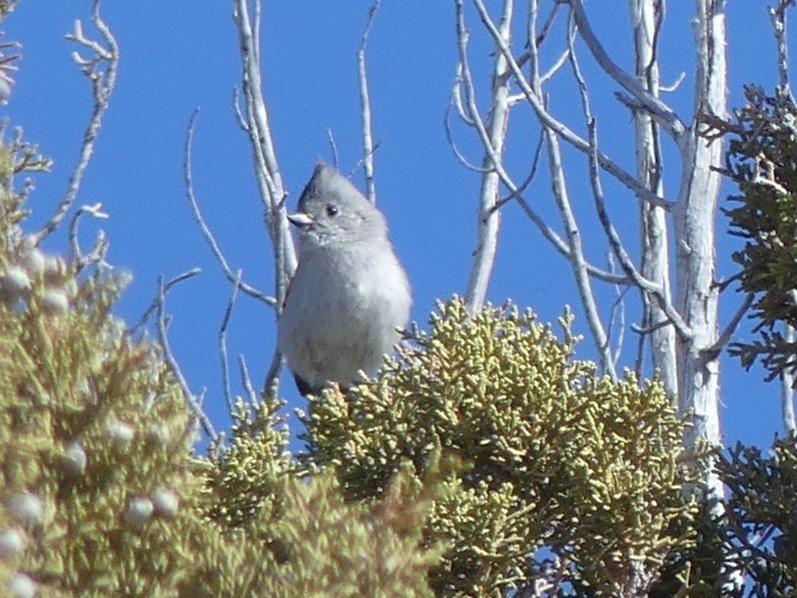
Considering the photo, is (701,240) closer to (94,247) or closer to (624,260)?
(624,260)

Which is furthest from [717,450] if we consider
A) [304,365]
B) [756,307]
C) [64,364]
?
[304,365]

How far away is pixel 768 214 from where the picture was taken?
2.85 meters

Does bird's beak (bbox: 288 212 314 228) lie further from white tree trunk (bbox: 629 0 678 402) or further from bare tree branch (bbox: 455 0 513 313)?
white tree trunk (bbox: 629 0 678 402)

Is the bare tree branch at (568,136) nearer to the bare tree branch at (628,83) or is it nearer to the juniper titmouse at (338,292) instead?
the bare tree branch at (628,83)

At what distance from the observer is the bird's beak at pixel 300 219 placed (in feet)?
19.0

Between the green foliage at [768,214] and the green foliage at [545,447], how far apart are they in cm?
30

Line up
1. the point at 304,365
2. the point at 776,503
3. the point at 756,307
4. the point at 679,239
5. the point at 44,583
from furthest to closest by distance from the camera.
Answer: the point at 304,365 → the point at 679,239 → the point at 756,307 → the point at 776,503 → the point at 44,583

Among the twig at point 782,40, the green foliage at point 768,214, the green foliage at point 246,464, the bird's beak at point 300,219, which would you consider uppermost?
the bird's beak at point 300,219

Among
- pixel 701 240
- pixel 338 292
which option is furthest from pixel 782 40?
pixel 338 292

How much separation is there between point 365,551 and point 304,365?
383cm

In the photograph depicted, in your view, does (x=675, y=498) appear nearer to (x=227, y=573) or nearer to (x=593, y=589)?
(x=593, y=589)

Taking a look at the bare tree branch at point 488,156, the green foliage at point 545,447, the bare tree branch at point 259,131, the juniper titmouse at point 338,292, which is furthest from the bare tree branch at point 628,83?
the juniper titmouse at point 338,292

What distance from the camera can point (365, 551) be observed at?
1809 mm

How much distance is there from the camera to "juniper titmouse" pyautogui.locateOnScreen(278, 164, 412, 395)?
555 cm
